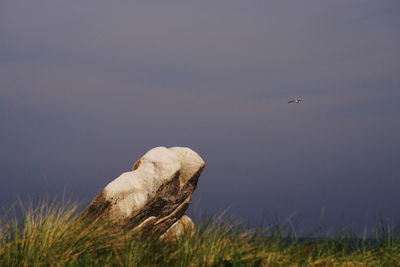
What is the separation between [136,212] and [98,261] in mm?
2357

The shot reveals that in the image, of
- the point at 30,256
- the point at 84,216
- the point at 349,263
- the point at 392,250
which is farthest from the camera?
the point at 84,216

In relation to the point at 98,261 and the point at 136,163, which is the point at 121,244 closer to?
the point at 98,261

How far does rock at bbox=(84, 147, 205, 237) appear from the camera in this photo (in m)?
9.48

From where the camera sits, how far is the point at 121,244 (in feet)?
25.6

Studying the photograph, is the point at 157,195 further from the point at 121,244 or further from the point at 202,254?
the point at 202,254

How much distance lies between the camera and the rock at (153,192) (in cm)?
948

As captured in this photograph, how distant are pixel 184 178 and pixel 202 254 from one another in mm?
4220

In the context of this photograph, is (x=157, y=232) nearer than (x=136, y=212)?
No

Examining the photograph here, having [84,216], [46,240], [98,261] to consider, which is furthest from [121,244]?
[84,216]

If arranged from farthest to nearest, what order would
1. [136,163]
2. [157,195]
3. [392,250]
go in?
1. [136,163]
2. [157,195]
3. [392,250]

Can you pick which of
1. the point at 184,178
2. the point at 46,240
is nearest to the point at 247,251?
the point at 46,240

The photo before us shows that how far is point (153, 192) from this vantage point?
1016cm

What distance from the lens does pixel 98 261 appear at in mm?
7348

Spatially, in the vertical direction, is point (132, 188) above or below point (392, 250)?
above
